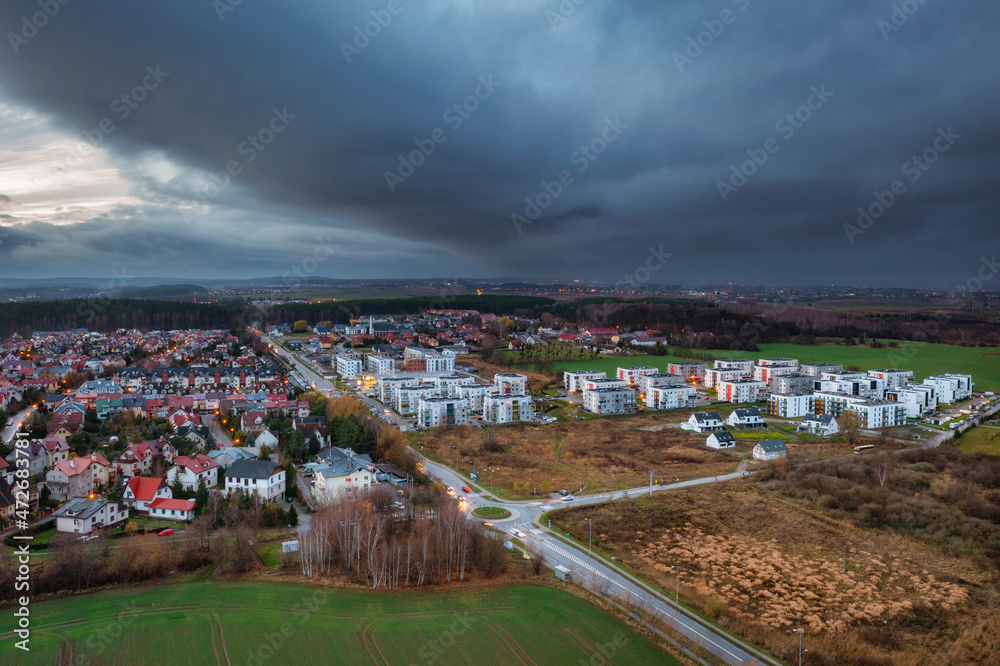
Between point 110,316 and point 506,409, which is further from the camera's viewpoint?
point 110,316

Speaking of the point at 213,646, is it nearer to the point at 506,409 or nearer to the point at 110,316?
the point at 506,409

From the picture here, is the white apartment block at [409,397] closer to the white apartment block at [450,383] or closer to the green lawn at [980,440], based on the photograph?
the white apartment block at [450,383]

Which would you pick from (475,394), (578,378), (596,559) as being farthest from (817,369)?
(596,559)

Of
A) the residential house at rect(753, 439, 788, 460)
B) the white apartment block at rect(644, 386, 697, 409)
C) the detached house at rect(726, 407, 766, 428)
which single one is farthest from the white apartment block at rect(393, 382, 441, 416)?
the residential house at rect(753, 439, 788, 460)

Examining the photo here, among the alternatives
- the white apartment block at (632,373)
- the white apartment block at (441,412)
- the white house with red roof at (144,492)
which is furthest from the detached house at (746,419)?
the white house with red roof at (144,492)

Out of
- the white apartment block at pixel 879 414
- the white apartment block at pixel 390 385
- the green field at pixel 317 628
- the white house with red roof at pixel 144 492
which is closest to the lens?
the green field at pixel 317 628

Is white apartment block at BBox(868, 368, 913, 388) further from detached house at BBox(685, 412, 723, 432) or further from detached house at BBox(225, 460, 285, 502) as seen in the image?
detached house at BBox(225, 460, 285, 502)
